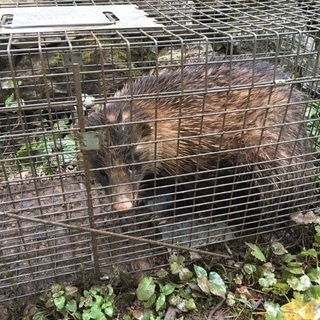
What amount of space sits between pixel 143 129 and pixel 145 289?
117cm

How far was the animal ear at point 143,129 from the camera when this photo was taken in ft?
9.82

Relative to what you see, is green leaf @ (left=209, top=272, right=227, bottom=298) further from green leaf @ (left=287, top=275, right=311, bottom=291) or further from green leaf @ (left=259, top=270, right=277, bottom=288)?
green leaf @ (left=287, top=275, right=311, bottom=291)

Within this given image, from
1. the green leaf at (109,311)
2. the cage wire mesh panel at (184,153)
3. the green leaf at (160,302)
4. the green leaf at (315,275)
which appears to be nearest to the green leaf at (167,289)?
the green leaf at (160,302)

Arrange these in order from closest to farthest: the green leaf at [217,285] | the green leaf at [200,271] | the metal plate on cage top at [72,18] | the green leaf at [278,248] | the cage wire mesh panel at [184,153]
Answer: the metal plate on cage top at [72,18], the cage wire mesh panel at [184,153], the green leaf at [217,285], the green leaf at [200,271], the green leaf at [278,248]

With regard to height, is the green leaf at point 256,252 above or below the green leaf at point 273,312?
above

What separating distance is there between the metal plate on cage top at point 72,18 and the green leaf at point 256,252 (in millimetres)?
1790

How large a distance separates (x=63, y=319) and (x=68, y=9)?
2223 millimetres

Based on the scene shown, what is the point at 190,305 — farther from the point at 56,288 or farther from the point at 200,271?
the point at 56,288

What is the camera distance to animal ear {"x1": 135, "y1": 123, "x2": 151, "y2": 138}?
2.99 m

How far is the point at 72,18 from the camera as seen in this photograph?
2660 millimetres

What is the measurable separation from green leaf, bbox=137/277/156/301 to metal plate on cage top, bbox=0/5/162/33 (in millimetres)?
1768

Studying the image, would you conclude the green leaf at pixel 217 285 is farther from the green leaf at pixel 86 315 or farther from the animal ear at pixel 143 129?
the animal ear at pixel 143 129

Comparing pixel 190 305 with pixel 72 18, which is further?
pixel 190 305

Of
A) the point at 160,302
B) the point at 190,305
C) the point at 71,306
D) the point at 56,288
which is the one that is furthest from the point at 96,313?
the point at 190,305
